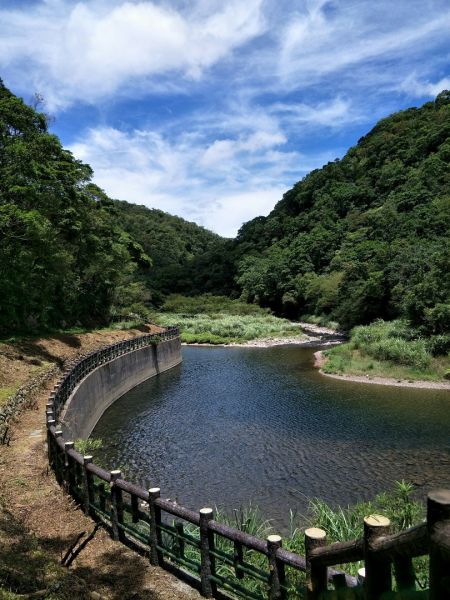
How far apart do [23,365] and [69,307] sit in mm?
16982

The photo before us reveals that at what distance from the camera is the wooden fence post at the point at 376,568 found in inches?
101

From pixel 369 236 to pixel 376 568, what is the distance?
7738cm

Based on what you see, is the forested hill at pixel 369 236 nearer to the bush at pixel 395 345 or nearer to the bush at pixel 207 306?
the bush at pixel 395 345

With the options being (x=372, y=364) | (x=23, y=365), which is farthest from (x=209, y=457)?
(x=372, y=364)

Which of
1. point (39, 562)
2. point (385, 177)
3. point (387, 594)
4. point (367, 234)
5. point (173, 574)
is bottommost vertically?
point (173, 574)

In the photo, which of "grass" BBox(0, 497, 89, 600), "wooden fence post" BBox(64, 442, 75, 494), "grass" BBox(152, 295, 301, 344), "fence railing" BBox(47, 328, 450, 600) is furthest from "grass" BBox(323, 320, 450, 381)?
"grass" BBox(0, 497, 89, 600)

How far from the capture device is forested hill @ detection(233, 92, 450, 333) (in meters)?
44.3

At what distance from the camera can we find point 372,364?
31.6m

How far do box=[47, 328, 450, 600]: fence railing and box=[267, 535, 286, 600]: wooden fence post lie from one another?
0.04 ft

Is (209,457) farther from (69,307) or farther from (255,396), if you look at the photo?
(69,307)

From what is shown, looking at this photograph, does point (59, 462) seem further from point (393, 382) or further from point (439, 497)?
point (393, 382)

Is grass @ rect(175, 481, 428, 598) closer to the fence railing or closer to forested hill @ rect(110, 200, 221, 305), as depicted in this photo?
the fence railing

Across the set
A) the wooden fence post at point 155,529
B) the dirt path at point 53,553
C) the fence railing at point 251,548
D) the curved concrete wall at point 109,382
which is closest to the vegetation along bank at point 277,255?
the curved concrete wall at point 109,382

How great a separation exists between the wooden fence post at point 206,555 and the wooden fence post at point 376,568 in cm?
348
